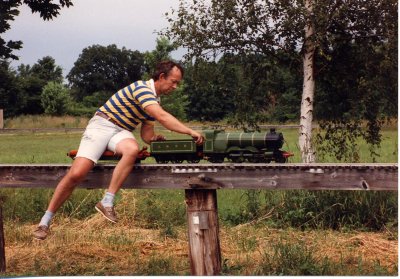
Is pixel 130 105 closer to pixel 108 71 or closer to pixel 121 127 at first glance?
pixel 121 127

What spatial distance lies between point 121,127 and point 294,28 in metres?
5.67

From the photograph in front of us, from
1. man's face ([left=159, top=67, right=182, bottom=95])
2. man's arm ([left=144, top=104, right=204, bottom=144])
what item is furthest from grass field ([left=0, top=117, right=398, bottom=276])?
man's face ([left=159, top=67, right=182, bottom=95])

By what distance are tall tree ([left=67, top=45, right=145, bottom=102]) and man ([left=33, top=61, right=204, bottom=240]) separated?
3.14 metres

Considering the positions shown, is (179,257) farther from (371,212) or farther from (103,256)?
(371,212)

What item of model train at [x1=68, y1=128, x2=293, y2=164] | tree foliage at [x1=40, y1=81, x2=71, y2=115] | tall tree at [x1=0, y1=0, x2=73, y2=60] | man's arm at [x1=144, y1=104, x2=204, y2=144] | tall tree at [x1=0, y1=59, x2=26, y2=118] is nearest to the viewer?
man's arm at [x1=144, y1=104, x2=204, y2=144]

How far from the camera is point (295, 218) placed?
7.72 meters

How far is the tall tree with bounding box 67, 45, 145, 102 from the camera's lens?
27.1 ft

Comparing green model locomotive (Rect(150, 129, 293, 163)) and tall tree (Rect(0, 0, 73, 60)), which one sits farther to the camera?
tall tree (Rect(0, 0, 73, 60))

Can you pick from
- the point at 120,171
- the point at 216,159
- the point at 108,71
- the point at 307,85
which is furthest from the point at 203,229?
the point at 307,85

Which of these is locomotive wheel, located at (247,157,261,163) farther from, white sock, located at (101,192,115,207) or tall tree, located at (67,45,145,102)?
tall tree, located at (67,45,145,102)

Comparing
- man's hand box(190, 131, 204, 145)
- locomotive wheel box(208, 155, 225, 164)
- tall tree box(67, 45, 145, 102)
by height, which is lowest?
locomotive wheel box(208, 155, 225, 164)

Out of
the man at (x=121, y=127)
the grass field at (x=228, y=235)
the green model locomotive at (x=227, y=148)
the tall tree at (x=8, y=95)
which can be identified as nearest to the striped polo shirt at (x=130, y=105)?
the man at (x=121, y=127)

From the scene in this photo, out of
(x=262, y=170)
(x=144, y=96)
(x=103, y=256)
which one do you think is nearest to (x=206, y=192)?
(x=262, y=170)

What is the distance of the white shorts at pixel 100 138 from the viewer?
458cm
